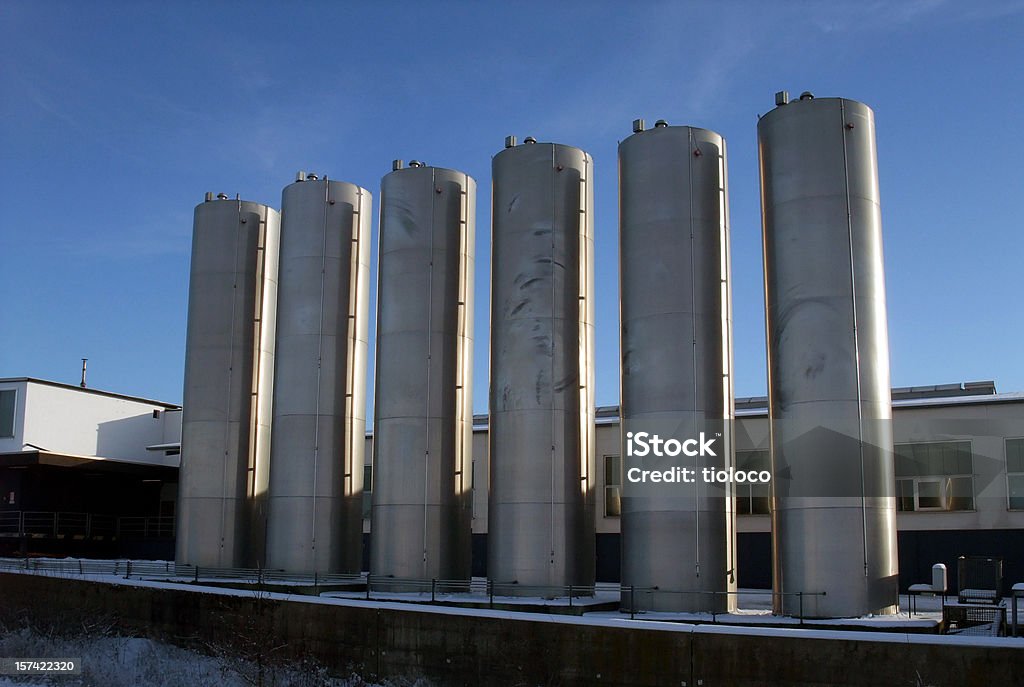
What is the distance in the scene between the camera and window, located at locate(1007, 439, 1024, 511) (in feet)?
102

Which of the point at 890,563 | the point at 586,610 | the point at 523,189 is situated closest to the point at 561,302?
the point at 523,189

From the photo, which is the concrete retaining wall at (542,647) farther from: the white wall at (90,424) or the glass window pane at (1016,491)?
the white wall at (90,424)

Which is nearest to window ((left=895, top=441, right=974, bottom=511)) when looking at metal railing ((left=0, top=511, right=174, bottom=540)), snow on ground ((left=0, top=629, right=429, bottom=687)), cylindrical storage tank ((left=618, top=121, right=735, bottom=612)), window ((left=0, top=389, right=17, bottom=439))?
cylindrical storage tank ((left=618, top=121, right=735, bottom=612))

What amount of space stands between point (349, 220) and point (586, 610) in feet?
52.6

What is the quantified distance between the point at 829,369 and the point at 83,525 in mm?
39114

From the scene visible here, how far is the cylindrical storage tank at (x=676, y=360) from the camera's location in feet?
84.4

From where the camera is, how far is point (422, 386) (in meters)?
31.6

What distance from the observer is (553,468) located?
28.8 meters

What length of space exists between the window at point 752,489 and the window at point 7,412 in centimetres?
3398

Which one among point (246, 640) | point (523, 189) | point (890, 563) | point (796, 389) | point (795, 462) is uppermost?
point (523, 189)

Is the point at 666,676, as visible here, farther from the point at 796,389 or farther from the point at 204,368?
the point at 204,368

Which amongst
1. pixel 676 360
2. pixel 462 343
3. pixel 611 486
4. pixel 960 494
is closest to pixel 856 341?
pixel 676 360

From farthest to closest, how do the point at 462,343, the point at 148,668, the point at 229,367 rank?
the point at 229,367 < the point at 462,343 < the point at 148,668

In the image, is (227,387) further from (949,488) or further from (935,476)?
(949,488)
